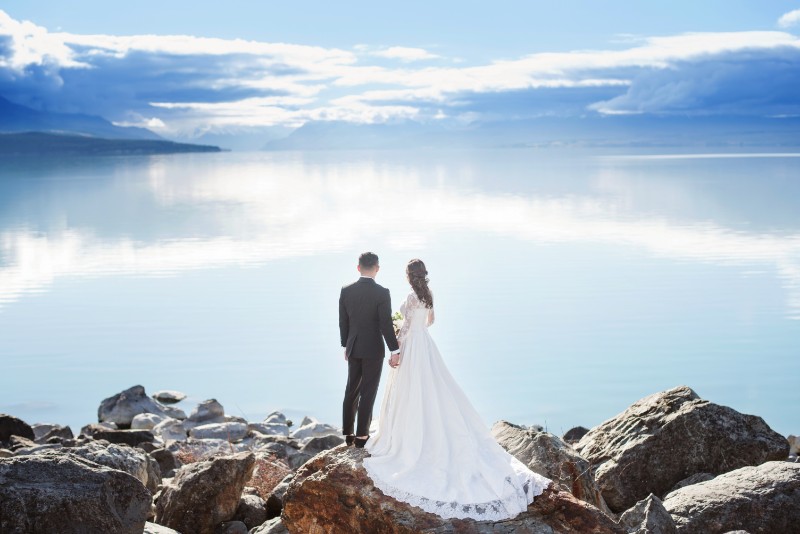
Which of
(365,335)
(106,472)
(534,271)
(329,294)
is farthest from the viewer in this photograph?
(534,271)

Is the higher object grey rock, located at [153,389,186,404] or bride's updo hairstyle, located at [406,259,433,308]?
bride's updo hairstyle, located at [406,259,433,308]

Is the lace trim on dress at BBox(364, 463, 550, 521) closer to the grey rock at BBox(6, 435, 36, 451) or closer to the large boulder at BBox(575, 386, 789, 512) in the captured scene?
the large boulder at BBox(575, 386, 789, 512)

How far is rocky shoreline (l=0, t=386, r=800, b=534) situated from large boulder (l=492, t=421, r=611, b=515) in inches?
0.5

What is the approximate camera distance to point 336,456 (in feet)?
29.5

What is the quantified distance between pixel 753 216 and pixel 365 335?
47001 mm

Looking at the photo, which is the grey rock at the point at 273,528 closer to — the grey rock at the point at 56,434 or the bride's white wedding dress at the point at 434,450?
the bride's white wedding dress at the point at 434,450

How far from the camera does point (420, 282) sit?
380 inches

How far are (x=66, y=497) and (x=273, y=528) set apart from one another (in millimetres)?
2466

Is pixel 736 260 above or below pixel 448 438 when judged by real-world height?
below

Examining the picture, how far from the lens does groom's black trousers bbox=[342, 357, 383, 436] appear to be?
33.6 feet

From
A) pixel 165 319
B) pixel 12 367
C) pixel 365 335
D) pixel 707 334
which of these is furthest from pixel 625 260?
pixel 365 335

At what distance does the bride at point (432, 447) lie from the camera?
324 inches

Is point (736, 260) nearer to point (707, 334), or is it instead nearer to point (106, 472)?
point (707, 334)

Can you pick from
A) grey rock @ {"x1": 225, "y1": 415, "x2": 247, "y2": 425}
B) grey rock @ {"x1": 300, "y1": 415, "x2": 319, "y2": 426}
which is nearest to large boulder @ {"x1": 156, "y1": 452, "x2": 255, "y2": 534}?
grey rock @ {"x1": 300, "y1": 415, "x2": 319, "y2": 426}
